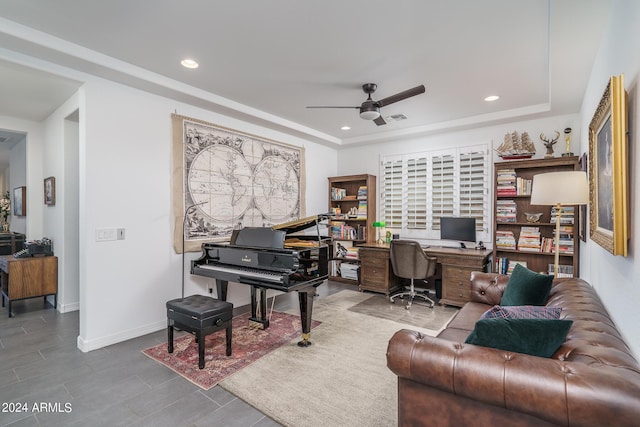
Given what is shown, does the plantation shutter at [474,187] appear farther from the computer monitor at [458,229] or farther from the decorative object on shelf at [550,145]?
the decorative object on shelf at [550,145]

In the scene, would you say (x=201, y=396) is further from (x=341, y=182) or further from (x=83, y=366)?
(x=341, y=182)

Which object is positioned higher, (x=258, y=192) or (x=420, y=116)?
(x=420, y=116)

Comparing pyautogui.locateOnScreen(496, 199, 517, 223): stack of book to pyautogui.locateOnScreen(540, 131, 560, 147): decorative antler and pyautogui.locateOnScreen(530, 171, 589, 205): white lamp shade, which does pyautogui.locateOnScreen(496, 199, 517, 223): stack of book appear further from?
pyautogui.locateOnScreen(530, 171, 589, 205): white lamp shade

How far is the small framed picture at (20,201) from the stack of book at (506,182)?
22.7 ft

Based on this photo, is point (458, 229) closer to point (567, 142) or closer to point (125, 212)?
point (567, 142)

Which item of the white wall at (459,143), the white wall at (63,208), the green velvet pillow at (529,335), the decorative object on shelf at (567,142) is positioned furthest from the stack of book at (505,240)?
the white wall at (63,208)

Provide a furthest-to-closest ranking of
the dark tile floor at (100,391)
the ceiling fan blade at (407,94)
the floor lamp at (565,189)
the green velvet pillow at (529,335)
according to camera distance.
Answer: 1. the ceiling fan blade at (407,94)
2. the floor lamp at (565,189)
3. the dark tile floor at (100,391)
4. the green velvet pillow at (529,335)

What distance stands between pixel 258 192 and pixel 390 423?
132 inches

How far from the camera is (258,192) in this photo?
14.9 ft

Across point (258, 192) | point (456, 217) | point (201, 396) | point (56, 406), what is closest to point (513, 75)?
point (456, 217)

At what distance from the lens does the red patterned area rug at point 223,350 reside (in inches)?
98.0

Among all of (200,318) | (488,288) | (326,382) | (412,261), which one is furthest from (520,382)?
(412,261)

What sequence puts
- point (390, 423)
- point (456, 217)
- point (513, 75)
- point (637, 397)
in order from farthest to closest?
point (456, 217), point (513, 75), point (390, 423), point (637, 397)

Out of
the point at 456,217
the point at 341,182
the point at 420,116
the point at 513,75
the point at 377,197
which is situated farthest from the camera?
the point at 341,182
